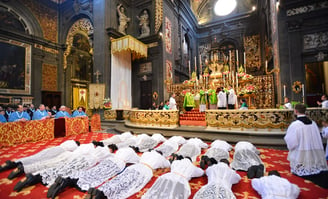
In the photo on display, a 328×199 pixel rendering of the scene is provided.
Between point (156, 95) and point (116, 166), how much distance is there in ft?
28.0

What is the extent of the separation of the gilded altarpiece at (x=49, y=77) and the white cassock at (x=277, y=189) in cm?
1424

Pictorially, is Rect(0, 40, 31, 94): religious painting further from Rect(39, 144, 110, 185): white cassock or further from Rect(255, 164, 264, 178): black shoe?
Rect(255, 164, 264, 178): black shoe

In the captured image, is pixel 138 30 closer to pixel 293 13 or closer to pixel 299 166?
pixel 293 13

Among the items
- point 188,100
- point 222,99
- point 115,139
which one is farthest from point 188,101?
point 115,139

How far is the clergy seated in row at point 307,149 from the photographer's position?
2.46 metres

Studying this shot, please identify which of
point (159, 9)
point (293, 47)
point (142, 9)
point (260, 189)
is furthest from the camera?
point (142, 9)

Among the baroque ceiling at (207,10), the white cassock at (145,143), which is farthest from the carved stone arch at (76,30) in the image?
the baroque ceiling at (207,10)

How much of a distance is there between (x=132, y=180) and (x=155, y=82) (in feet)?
31.0

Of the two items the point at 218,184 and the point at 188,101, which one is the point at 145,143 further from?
the point at 188,101

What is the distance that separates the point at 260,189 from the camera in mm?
1944

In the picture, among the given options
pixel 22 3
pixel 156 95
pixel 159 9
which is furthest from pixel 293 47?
pixel 22 3

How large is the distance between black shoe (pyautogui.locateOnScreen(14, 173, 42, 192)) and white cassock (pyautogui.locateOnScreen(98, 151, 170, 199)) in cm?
117

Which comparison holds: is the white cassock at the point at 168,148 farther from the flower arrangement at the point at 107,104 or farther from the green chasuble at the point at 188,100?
the flower arrangement at the point at 107,104

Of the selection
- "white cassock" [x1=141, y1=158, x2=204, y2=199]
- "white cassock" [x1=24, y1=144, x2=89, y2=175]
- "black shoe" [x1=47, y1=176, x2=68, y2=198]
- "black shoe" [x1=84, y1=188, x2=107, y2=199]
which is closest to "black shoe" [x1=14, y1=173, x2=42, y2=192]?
"white cassock" [x1=24, y1=144, x2=89, y2=175]
